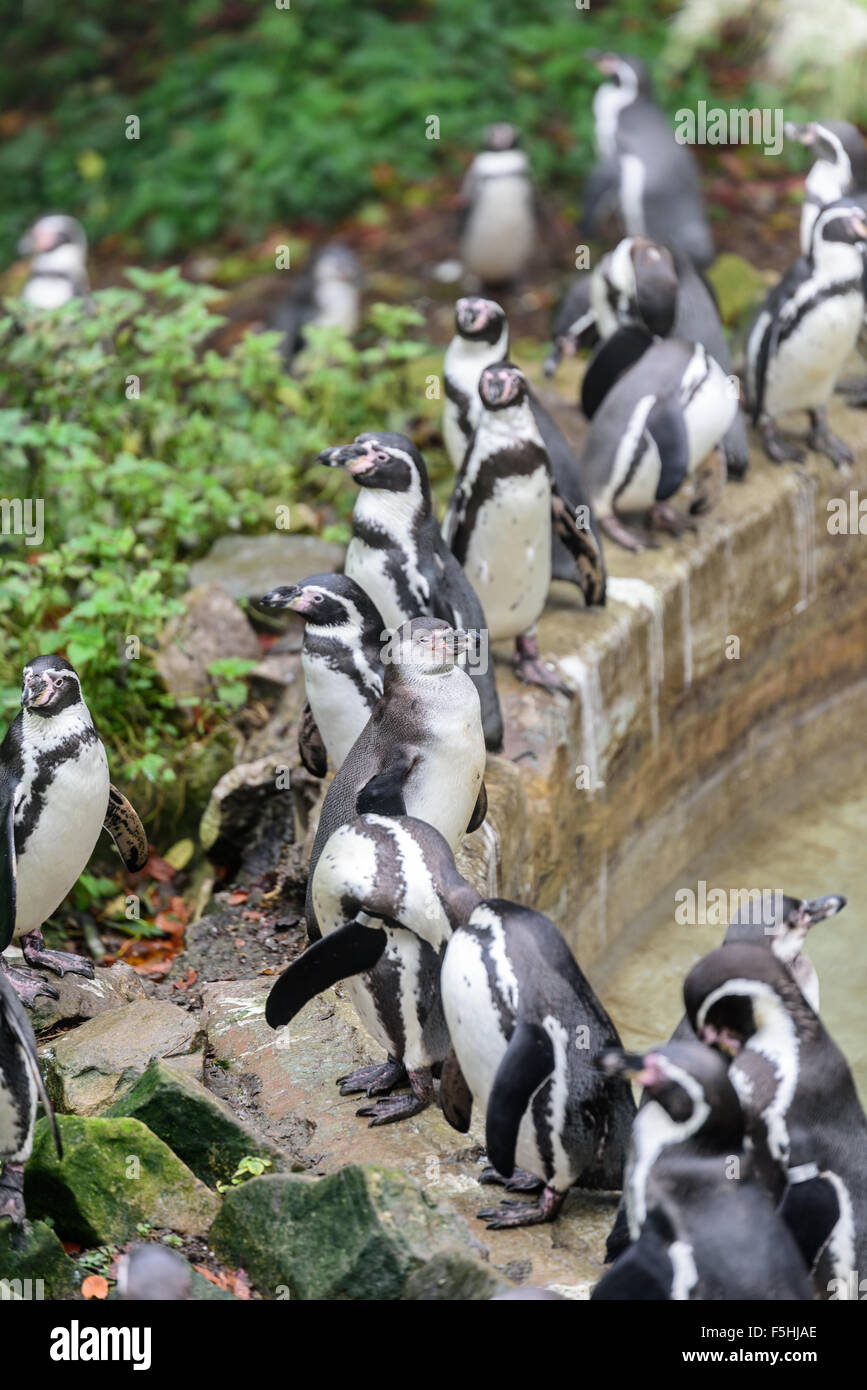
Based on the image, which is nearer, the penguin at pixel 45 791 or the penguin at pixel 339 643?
the penguin at pixel 45 791

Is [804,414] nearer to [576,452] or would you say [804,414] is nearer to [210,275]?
[576,452]

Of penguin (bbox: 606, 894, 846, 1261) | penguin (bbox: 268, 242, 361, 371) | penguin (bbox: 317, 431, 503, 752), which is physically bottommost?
penguin (bbox: 606, 894, 846, 1261)

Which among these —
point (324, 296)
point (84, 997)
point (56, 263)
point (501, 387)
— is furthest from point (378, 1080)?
point (324, 296)

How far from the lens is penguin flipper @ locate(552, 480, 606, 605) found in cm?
607

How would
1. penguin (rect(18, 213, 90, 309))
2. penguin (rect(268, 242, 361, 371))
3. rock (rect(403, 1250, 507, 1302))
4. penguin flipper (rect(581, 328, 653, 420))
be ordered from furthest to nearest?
penguin (rect(268, 242, 361, 371)), penguin (rect(18, 213, 90, 309)), penguin flipper (rect(581, 328, 653, 420)), rock (rect(403, 1250, 507, 1302))

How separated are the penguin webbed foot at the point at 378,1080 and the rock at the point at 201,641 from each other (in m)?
2.26

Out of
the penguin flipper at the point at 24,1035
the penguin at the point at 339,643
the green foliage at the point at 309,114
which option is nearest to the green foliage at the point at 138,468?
the penguin at the point at 339,643

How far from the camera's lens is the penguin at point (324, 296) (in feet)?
35.0

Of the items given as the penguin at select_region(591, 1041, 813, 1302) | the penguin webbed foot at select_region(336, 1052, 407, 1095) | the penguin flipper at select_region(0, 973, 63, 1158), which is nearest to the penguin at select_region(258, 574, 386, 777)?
the penguin webbed foot at select_region(336, 1052, 407, 1095)

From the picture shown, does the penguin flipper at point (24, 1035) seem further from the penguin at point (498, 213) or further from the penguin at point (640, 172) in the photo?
the penguin at point (498, 213)

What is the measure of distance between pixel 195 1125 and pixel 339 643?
4.94 feet

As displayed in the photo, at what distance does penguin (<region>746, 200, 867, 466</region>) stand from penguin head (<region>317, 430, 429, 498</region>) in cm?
247

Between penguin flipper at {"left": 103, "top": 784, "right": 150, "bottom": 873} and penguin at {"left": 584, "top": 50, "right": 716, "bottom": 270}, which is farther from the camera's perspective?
penguin at {"left": 584, "top": 50, "right": 716, "bottom": 270}

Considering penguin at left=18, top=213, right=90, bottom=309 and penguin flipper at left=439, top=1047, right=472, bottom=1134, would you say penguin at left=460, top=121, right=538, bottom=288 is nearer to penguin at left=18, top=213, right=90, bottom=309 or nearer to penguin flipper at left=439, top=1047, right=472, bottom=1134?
penguin at left=18, top=213, right=90, bottom=309
